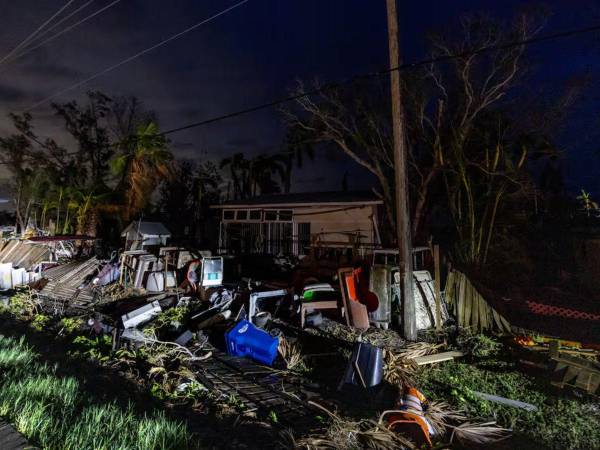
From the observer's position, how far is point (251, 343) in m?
7.03

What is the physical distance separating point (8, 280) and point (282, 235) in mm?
11666

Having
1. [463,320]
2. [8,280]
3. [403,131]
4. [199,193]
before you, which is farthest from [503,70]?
[199,193]

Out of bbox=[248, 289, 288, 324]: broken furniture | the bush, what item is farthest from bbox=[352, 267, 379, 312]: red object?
the bush

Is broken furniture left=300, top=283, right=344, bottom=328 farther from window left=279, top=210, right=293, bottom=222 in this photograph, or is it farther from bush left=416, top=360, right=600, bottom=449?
window left=279, top=210, right=293, bottom=222

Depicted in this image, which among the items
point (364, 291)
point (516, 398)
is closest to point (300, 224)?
point (364, 291)

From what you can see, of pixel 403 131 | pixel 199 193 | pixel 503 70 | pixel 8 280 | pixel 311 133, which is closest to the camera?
pixel 403 131

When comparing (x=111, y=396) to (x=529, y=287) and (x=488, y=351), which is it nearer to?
(x=488, y=351)

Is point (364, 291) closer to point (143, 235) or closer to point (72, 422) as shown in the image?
point (72, 422)

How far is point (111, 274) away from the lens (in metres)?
13.5

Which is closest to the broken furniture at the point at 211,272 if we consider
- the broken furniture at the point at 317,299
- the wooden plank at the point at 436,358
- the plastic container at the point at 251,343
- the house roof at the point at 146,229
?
the broken furniture at the point at 317,299

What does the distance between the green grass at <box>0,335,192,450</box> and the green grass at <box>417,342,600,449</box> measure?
155 inches

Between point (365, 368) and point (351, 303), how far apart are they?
10.8 feet

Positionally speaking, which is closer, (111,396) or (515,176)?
(111,396)

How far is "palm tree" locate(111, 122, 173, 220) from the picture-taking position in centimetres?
2242
